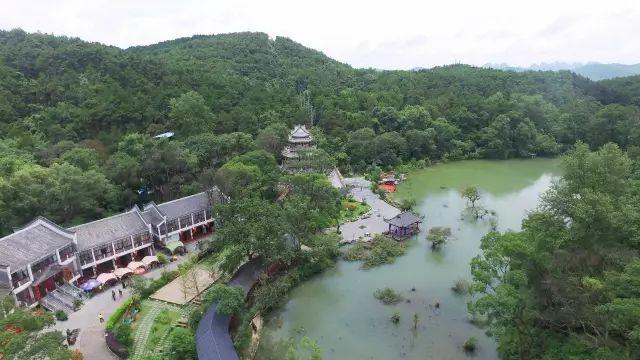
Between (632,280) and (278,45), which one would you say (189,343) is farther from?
(278,45)

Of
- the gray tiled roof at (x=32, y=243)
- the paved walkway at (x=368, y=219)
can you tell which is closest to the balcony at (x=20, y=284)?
the gray tiled roof at (x=32, y=243)

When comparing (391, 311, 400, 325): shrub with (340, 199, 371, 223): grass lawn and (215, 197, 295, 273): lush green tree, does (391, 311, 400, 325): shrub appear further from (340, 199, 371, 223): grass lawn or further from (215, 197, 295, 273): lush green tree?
(340, 199, 371, 223): grass lawn

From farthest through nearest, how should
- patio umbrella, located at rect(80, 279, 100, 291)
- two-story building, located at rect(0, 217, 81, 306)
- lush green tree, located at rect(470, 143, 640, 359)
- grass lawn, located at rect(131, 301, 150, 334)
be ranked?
patio umbrella, located at rect(80, 279, 100, 291), two-story building, located at rect(0, 217, 81, 306), grass lawn, located at rect(131, 301, 150, 334), lush green tree, located at rect(470, 143, 640, 359)

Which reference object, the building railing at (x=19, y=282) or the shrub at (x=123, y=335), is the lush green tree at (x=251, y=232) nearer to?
the shrub at (x=123, y=335)

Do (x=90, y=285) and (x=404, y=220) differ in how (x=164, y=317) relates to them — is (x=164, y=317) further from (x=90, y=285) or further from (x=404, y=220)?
(x=404, y=220)

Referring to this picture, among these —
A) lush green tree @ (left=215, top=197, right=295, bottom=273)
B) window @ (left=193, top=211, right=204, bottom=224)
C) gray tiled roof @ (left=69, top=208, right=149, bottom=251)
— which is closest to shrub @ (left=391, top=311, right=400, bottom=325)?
lush green tree @ (left=215, top=197, right=295, bottom=273)

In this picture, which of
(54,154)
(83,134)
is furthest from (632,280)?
(83,134)
